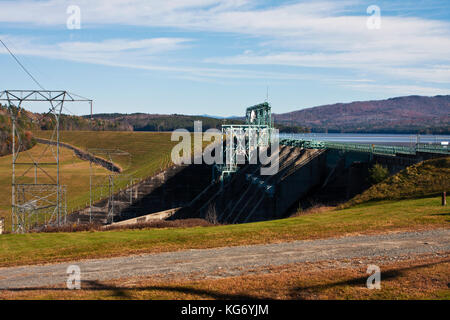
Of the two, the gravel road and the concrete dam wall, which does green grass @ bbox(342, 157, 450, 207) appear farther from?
the gravel road

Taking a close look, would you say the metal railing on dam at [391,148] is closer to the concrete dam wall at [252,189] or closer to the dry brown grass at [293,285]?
the concrete dam wall at [252,189]

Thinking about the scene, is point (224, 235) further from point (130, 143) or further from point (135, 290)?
point (130, 143)

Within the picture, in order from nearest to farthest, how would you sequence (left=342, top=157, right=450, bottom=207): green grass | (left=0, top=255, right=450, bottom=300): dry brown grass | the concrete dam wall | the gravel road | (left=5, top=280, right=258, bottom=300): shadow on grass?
(left=0, top=255, right=450, bottom=300): dry brown grass < (left=5, top=280, right=258, bottom=300): shadow on grass < the gravel road < (left=342, top=157, right=450, bottom=207): green grass < the concrete dam wall

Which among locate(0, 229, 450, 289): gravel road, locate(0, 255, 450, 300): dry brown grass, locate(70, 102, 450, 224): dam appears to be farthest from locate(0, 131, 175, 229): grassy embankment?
locate(0, 255, 450, 300): dry brown grass
